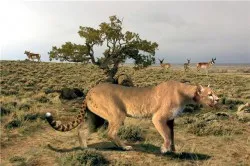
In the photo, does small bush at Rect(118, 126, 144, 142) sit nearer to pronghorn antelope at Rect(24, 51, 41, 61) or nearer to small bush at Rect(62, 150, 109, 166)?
small bush at Rect(62, 150, 109, 166)

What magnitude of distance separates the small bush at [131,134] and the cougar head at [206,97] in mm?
3496

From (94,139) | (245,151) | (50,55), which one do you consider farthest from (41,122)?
(50,55)

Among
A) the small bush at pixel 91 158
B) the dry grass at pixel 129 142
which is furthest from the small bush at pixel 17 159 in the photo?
the small bush at pixel 91 158

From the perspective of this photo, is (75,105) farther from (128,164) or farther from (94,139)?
(128,164)

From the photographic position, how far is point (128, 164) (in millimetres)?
9289

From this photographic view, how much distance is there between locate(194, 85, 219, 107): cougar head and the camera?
994 cm

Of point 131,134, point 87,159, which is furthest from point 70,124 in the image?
point 131,134

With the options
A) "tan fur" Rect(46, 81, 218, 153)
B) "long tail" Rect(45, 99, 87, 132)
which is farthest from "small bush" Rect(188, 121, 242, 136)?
"long tail" Rect(45, 99, 87, 132)

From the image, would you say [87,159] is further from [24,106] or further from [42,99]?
[42,99]

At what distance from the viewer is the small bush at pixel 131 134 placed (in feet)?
42.0

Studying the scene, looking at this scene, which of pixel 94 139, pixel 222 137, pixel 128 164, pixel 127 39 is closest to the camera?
pixel 128 164

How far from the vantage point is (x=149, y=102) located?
33.3 ft

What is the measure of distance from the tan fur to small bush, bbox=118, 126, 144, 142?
260 cm

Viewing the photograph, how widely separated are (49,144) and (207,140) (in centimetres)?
539
